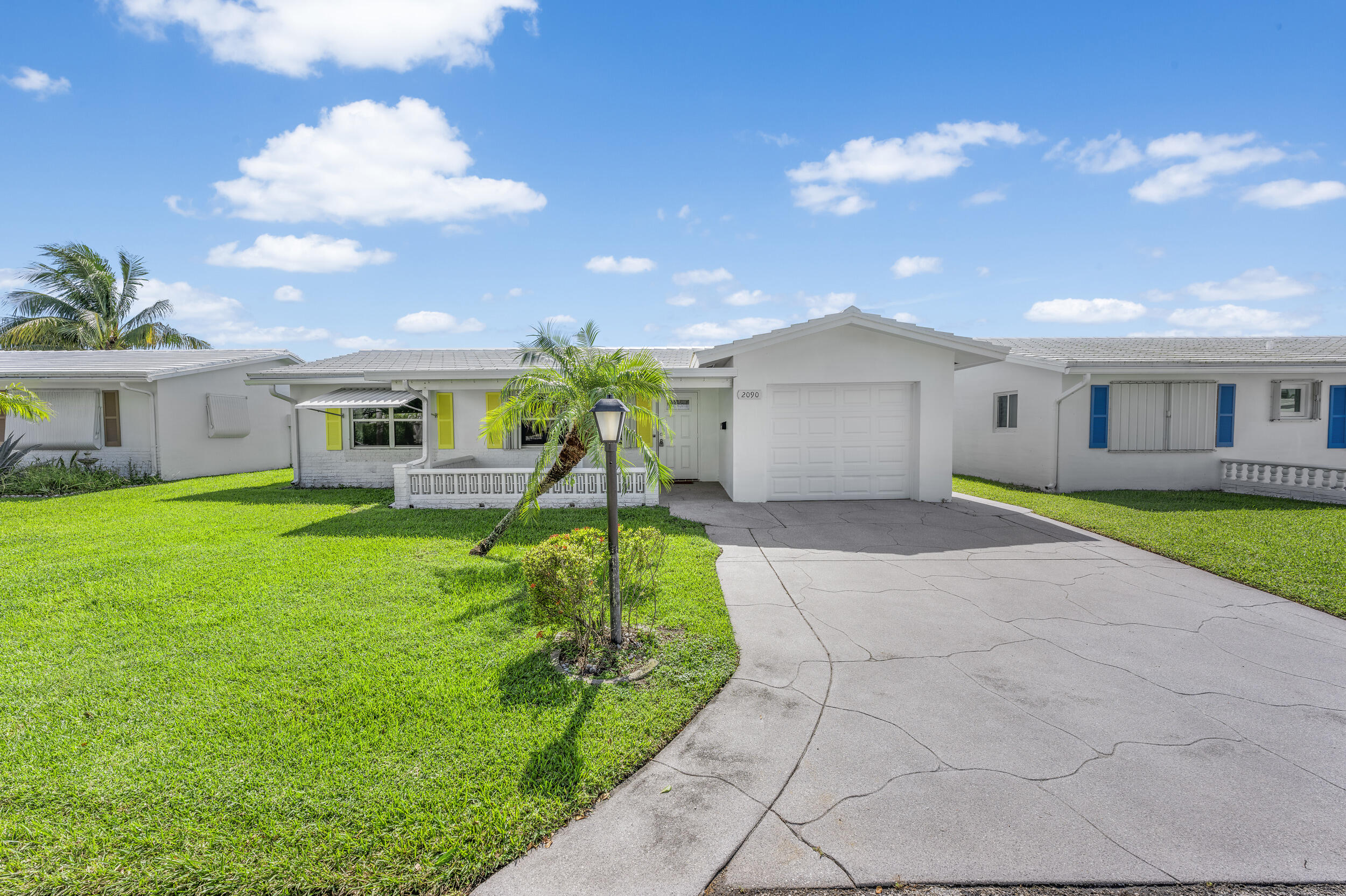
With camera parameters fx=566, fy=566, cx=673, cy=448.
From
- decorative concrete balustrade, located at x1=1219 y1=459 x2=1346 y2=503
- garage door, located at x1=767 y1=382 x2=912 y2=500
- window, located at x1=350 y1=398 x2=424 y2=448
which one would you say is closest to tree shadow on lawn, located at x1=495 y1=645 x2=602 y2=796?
garage door, located at x1=767 y1=382 x2=912 y2=500

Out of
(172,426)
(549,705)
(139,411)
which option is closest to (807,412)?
(549,705)

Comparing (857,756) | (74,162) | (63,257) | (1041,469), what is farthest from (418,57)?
(63,257)

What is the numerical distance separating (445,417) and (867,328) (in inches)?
374

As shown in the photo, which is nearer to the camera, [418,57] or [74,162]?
[418,57]

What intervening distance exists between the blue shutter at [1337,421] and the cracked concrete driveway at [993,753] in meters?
11.9

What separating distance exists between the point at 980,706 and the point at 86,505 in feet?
52.9

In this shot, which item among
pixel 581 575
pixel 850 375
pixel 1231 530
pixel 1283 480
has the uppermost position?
pixel 850 375

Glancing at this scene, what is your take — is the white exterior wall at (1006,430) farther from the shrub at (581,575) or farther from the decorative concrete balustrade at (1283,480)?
the shrub at (581,575)

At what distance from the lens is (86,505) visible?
11.6 meters

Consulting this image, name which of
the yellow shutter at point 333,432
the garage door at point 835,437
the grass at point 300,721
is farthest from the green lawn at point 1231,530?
the yellow shutter at point 333,432

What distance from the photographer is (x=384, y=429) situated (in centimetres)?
1426

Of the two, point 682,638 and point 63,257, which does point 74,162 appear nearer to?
point 63,257

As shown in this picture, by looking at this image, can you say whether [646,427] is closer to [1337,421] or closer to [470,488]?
[470,488]

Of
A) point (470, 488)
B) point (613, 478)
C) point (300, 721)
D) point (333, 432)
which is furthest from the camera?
point (333, 432)
